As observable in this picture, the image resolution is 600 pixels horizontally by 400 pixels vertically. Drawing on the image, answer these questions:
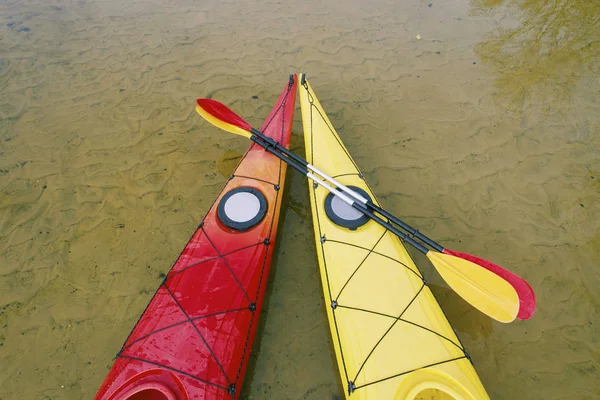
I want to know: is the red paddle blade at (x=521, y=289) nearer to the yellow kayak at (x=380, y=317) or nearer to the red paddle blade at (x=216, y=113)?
the yellow kayak at (x=380, y=317)

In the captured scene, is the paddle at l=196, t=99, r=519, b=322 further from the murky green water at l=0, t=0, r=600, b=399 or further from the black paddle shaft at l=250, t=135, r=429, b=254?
the murky green water at l=0, t=0, r=600, b=399

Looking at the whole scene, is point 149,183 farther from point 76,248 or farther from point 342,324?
point 342,324

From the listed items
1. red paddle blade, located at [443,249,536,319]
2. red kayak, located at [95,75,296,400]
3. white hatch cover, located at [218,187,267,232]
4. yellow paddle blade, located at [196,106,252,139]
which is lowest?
red paddle blade, located at [443,249,536,319]

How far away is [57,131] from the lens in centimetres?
538

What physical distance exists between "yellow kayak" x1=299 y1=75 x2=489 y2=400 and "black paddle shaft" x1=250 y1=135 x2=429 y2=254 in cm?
9

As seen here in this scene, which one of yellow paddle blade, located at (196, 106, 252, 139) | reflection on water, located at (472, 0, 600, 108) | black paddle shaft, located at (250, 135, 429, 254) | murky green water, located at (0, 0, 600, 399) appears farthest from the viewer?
reflection on water, located at (472, 0, 600, 108)

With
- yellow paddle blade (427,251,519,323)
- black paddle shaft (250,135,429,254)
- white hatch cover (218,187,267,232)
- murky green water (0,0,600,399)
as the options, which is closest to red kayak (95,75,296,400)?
white hatch cover (218,187,267,232)

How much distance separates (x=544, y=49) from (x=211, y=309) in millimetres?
7459

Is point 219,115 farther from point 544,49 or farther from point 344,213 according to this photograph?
point 544,49

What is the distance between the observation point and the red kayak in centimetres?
273

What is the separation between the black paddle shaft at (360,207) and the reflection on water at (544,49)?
3.81 m

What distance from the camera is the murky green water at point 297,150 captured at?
349 centimetres

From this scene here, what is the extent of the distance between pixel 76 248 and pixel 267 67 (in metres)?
4.27

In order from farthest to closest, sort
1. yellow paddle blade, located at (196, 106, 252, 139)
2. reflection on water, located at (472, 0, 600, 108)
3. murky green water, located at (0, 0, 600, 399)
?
reflection on water, located at (472, 0, 600, 108), yellow paddle blade, located at (196, 106, 252, 139), murky green water, located at (0, 0, 600, 399)
